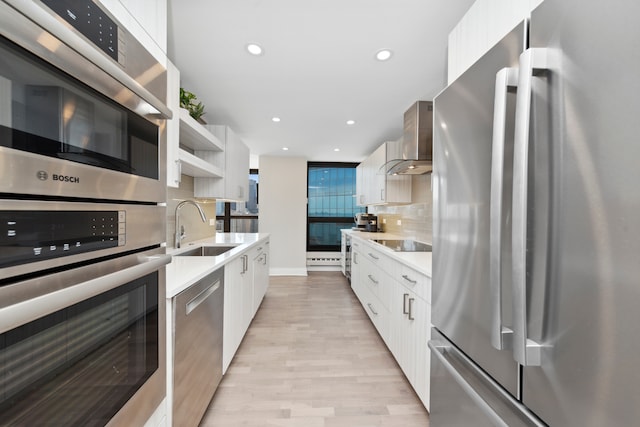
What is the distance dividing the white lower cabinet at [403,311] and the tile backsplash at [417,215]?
30.1 inches

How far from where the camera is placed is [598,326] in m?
0.46

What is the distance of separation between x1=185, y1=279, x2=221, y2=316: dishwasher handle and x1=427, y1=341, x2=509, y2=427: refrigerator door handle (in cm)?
109

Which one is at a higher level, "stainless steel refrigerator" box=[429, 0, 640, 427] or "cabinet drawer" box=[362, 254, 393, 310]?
"stainless steel refrigerator" box=[429, 0, 640, 427]

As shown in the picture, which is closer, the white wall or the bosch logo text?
the bosch logo text

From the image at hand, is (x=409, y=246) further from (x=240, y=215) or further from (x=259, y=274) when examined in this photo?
(x=240, y=215)

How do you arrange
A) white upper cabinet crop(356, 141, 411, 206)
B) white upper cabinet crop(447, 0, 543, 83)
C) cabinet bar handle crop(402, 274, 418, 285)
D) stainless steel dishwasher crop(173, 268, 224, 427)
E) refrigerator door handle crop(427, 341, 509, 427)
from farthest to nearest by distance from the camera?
white upper cabinet crop(356, 141, 411, 206)
cabinet bar handle crop(402, 274, 418, 285)
stainless steel dishwasher crop(173, 268, 224, 427)
white upper cabinet crop(447, 0, 543, 83)
refrigerator door handle crop(427, 341, 509, 427)

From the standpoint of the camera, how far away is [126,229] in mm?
679

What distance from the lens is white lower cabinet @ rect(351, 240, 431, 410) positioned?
154 cm

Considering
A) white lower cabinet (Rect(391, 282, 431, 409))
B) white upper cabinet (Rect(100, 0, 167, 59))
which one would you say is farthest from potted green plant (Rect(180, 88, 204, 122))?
white lower cabinet (Rect(391, 282, 431, 409))

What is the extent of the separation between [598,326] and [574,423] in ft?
0.72

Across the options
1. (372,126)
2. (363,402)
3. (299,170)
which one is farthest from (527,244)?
(299,170)

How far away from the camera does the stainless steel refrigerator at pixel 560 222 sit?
434 millimetres

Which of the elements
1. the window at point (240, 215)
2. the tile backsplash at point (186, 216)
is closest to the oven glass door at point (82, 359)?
the tile backsplash at point (186, 216)

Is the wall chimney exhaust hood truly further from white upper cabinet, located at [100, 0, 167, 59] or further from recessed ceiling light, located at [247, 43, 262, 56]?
white upper cabinet, located at [100, 0, 167, 59]
